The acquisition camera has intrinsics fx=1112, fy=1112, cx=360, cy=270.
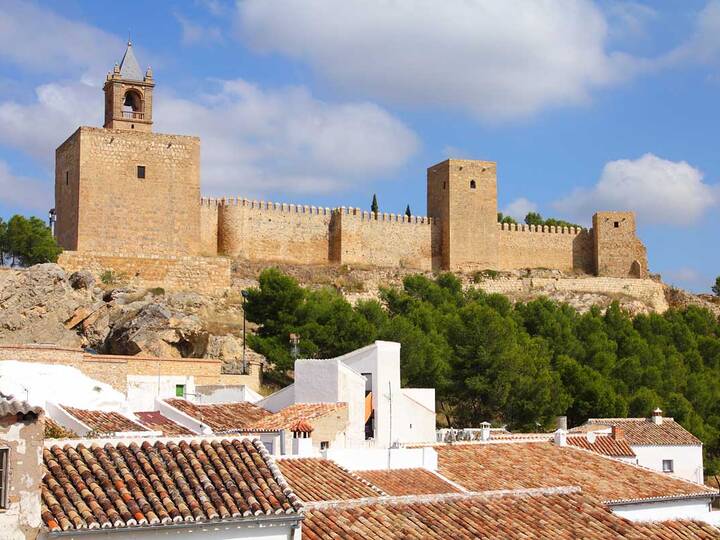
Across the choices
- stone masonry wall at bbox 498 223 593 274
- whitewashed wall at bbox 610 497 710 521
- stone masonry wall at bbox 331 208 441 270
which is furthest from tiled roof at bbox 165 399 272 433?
stone masonry wall at bbox 498 223 593 274

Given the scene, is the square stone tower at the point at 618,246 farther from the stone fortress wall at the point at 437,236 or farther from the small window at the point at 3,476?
the small window at the point at 3,476

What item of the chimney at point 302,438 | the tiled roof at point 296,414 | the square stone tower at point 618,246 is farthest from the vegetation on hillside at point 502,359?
the square stone tower at point 618,246

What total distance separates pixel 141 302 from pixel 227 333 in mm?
2959

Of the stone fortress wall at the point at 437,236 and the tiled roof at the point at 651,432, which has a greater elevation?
the stone fortress wall at the point at 437,236

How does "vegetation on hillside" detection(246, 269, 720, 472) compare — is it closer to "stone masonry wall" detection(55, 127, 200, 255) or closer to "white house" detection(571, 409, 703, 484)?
"white house" detection(571, 409, 703, 484)

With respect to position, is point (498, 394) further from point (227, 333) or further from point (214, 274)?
point (214, 274)

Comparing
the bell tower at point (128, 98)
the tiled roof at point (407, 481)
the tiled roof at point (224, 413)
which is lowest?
the tiled roof at point (407, 481)

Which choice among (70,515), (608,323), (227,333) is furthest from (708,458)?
(70,515)

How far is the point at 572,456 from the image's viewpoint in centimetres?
1831

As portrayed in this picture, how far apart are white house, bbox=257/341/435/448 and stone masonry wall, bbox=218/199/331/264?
922 inches

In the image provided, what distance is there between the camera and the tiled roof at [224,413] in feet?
64.1

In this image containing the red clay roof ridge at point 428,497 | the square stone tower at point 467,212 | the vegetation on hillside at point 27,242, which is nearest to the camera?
the red clay roof ridge at point 428,497

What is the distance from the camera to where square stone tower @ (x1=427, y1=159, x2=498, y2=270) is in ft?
165

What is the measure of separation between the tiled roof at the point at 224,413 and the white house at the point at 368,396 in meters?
0.46
